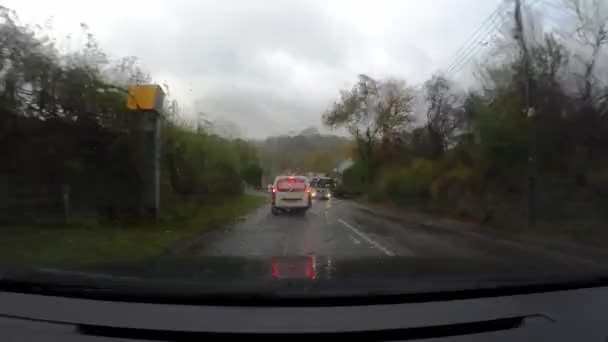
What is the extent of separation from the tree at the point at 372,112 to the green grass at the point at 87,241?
108 ft

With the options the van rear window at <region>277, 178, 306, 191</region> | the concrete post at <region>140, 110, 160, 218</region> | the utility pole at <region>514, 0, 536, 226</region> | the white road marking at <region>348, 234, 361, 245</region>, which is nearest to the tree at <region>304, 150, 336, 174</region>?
the van rear window at <region>277, 178, 306, 191</region>

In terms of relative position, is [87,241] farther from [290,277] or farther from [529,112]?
[529,112]

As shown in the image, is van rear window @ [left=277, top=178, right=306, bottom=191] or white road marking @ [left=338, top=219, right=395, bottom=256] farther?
van rear window @ [left=277, top=178, right=306, bottom=191]

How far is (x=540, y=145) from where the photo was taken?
16.2 meters

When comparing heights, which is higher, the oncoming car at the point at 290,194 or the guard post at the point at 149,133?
the guard post at the point at 149,133

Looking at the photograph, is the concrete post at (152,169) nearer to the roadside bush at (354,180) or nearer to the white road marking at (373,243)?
the white road marking at (373,243)

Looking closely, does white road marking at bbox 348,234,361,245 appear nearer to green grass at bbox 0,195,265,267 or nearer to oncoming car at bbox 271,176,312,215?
green grass at bbox 0,195,265,267

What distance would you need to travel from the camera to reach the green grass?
7.84 metres

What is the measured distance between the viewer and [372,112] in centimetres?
4659

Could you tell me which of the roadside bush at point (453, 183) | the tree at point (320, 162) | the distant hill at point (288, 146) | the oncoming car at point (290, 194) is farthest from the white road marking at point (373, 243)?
the tree at point (320, 162)

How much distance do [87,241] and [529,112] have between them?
13.2 metres

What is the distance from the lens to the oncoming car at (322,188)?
162 ft

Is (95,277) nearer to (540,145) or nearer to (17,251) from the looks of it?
(17,251)

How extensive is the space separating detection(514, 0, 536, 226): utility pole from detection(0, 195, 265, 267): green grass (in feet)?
34.4
